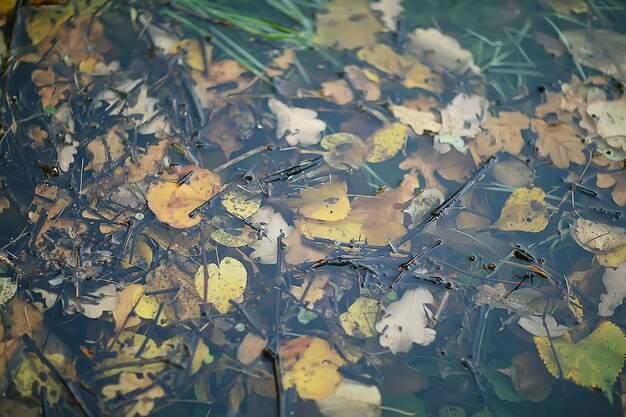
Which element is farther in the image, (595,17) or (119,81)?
(595,17)

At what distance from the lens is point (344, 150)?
140cm

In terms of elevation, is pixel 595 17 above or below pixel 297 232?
above

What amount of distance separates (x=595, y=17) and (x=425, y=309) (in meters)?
1.09

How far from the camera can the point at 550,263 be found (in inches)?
49.7

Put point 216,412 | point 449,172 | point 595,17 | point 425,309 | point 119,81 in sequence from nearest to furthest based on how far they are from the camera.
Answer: point 216,412 → point 425,309 → point 449,172 → point 119,81 → point 595,17

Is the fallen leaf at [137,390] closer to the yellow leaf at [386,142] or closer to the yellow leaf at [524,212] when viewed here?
the yellow leaf at [386,142]

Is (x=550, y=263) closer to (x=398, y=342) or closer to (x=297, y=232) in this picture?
(x=398, y=342)

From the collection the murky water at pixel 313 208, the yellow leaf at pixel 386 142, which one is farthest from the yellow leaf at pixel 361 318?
the yellow leaf at pixel 386 142

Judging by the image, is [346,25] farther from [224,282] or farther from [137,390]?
[137,390]

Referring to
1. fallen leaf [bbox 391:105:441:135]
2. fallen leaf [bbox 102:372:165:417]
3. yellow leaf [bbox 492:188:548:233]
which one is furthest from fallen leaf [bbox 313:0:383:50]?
fallen leaf [bbox 102:372:165:417]

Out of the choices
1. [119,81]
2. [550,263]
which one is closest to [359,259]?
[550,263]

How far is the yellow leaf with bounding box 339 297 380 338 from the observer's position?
1.16m

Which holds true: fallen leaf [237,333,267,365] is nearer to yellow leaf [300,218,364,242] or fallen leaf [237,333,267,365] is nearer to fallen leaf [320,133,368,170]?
yellow leaf [300,218,364,242]

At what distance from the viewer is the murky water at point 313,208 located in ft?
3.65
